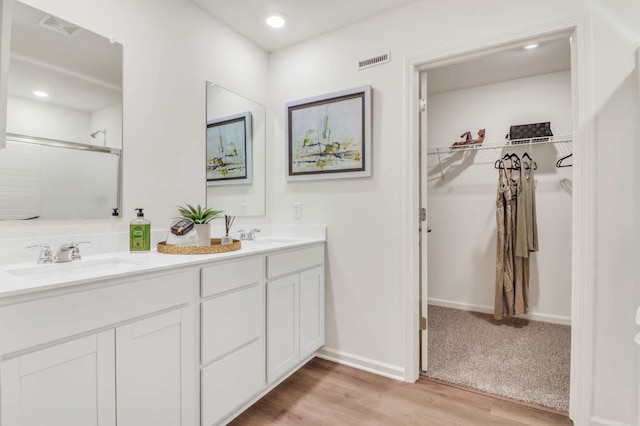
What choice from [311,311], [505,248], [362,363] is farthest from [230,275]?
[505,248]

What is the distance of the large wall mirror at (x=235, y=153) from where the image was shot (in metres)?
2.27

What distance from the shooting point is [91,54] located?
1.64m

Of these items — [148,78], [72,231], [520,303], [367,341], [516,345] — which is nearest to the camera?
[72,231]

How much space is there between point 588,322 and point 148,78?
8.91ft

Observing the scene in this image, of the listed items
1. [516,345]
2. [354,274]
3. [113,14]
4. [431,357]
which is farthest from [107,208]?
[516,345]

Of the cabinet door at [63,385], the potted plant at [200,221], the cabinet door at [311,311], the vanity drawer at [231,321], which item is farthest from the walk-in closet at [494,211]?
the cabinet door at [63,385]

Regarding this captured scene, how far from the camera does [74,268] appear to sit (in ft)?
4.66

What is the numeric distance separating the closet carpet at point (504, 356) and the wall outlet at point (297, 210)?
149cm

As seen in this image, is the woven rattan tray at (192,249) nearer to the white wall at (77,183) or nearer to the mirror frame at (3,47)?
the white wall at (77,183)

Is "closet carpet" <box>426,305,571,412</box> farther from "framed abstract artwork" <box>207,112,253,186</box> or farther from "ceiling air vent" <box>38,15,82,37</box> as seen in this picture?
"ceiling air vent" <box>38,15,82,37</box>

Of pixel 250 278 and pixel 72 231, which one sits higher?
pixel 72 231

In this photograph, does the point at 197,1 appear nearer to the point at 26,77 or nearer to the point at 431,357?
the point at 26,77

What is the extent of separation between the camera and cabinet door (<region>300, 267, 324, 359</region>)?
2.21m

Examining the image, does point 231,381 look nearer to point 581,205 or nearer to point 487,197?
point 581,205
